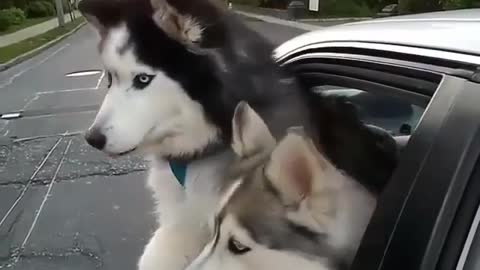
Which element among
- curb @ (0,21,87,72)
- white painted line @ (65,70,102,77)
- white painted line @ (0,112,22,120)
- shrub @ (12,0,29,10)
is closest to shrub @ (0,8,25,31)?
curb @ (0,21,87,72)

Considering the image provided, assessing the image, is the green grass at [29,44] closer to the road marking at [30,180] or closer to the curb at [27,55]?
the curb at [27,55]

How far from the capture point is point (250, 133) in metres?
2.12

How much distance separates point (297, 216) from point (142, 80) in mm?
973

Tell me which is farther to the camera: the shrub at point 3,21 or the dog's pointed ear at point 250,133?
the shrub at point 3,21

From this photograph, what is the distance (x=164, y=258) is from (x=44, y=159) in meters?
6.28

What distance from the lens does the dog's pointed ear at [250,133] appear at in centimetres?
210

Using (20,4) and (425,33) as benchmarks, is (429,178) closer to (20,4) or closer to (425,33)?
A: (425,33)

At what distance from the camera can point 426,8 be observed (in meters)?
21.6

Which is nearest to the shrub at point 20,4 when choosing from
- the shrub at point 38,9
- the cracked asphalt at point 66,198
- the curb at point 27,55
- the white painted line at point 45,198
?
the shrub at point 38,9

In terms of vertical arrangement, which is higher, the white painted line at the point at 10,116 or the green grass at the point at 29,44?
the white painted line at the point at 10,116

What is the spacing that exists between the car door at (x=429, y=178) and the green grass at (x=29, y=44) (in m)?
21.7

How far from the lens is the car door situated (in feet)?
4.65

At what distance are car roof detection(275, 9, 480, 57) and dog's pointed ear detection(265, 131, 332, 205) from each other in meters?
0.37

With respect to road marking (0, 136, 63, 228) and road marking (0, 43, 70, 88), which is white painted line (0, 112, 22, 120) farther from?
road marking (0, 43, 70, 88)
